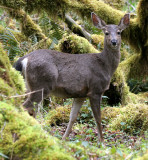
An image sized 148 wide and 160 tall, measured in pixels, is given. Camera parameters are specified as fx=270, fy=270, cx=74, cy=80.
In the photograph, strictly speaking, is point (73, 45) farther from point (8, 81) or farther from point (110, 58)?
point (8, 81)

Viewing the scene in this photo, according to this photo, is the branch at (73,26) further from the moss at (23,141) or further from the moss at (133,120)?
the moss at (23,141)

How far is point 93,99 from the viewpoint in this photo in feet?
20.4

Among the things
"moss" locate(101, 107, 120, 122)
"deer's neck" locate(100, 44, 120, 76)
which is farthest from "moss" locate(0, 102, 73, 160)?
"moss" locate(101, 107, 120, 122)

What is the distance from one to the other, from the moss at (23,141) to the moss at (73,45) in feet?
18.4

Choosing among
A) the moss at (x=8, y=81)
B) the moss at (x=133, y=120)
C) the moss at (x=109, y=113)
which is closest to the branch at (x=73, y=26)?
the moss at (x=109, y=113)

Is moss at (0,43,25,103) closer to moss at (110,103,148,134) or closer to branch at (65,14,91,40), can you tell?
moss at (110,103,148,134)

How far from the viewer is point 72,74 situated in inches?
245

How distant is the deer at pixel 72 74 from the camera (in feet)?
19.1

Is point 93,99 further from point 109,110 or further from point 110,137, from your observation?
point 109,110

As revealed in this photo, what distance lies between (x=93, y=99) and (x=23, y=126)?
3264 millimetres

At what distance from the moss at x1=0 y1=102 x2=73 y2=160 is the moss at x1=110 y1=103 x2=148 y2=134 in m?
3.63

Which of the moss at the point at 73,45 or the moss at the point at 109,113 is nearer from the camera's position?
the moss at the point at 109,113

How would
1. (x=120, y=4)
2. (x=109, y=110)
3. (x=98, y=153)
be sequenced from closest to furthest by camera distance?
(x=98, y=153) < (x=109, y=110) < (x=120, y=4)

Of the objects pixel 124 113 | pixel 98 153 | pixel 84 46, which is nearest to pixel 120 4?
pixel 84 46
